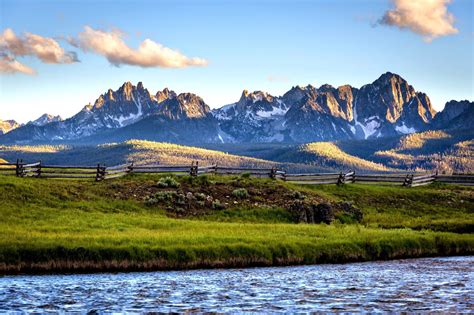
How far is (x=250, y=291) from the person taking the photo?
97.5 feet

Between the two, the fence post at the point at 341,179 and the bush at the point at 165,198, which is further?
the fence post at the point at 341,179

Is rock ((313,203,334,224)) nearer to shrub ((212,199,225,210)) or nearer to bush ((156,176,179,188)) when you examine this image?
shrub ((212,199,225,210))

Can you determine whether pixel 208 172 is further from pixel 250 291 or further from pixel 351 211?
pixel 250 291

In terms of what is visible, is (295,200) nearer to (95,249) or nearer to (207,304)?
(95,249)

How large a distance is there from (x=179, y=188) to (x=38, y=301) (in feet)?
117

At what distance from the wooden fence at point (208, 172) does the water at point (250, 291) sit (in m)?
31.0

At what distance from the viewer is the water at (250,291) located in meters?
26.0

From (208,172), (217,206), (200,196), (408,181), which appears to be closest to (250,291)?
(217,206)

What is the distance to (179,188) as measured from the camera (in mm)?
61812

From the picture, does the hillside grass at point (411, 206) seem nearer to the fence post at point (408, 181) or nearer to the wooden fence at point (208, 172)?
the wooden fence at point (208, 172)

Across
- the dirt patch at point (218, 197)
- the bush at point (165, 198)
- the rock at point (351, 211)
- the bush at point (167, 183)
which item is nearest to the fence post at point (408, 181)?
the dirt patch at point (218, 197)

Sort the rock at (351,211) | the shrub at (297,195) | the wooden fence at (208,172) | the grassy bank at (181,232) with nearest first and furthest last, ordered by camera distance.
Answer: the grassy bank at (181,232) → the rock at (351,211) → the shrub at (297,195) → the wooden fence at (208,172)

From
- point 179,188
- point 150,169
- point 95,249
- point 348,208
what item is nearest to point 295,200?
point 348,208

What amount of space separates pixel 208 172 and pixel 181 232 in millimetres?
35320
